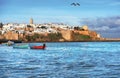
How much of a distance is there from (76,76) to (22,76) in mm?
3127

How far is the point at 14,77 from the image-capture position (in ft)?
70.7

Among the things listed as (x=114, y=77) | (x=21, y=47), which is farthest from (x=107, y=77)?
(x=21, y=47)

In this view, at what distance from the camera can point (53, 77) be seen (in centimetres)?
2164

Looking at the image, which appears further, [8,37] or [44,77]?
[8,37]

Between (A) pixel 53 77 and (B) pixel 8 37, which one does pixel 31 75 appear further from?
(B) pixel 8 37

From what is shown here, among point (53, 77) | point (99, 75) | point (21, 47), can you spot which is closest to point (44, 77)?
point (53, 77)

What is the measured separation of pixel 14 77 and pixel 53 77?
2.19m

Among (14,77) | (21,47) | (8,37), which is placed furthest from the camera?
(8,37)

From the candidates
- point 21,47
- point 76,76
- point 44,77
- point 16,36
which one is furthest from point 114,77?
point 16,36

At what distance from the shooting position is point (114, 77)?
21703 millimetres

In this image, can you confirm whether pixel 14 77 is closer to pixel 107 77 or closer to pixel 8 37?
pixel 107 77

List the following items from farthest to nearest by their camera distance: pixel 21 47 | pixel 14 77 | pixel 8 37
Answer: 1. pixel 8 37
2. pixel 21 47
3. pixel 14 77

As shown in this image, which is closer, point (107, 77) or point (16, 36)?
point (107, 77)

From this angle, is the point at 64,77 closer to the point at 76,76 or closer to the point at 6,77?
the point at 76,76
